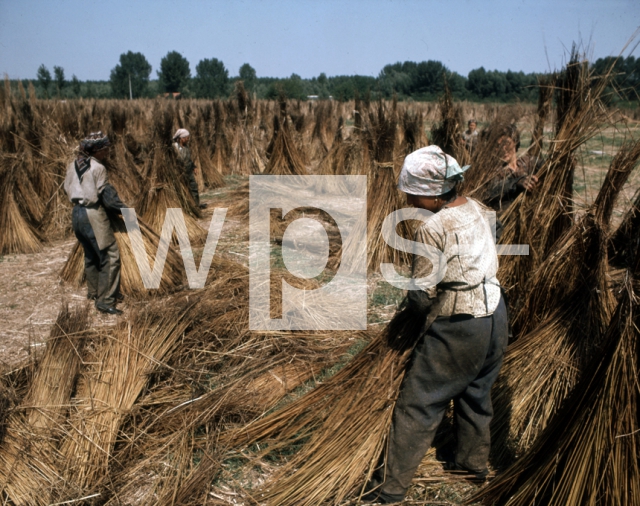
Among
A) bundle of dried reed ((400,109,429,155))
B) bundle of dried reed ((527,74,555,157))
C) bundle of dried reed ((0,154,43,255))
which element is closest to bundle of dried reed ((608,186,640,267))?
bundle of dried reed ((527,74,555,157))

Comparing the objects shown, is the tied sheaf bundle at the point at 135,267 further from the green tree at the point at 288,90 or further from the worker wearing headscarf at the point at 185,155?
the green tree at the point at 288,90

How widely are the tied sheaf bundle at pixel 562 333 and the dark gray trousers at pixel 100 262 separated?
339 centimetres

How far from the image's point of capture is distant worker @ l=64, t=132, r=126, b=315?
420 cm

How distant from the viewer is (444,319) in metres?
2.04

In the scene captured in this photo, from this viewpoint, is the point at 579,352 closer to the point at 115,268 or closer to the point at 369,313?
the point at 369,313

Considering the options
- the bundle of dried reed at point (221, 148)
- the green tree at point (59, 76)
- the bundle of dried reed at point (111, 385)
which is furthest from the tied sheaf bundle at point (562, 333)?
the green tree at point (59, 76)

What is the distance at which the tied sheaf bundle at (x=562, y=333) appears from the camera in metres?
2.36

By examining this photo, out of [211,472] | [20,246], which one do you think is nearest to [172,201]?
[20,246]

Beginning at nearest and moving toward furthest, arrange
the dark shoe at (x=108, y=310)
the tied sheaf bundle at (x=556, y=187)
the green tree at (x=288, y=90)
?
the tied sheaf bundle at (x=556, y=187) → the dark shoe at (x=108, y=310) → the green tree at (x=288, y=90)

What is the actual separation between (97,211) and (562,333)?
3.67 meters

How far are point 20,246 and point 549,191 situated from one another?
5873mm

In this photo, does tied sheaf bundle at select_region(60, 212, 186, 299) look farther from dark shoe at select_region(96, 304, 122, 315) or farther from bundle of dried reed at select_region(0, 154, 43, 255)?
bundle of dried reed at select_region(0, 154, 43, 255)

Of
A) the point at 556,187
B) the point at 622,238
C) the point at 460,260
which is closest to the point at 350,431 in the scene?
the point at 460,260

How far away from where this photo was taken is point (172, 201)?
20.9 ft
